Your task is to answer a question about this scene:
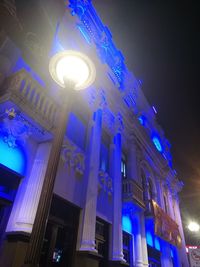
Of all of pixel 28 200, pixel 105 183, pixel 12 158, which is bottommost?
pixel 28 200

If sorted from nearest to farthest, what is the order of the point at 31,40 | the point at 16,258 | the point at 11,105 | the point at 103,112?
the point at 16,258
the point at 11,105
the point at 31,40
the point at 103,112

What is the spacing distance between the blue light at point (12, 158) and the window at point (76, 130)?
269cm

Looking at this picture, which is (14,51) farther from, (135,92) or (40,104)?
(135,92)

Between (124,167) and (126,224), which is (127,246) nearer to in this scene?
(126,224)

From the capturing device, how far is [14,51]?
297 inches

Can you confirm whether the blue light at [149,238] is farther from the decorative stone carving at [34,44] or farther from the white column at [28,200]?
the decorative stone carving at [34,44]

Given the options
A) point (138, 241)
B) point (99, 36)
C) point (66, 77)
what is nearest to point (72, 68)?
point (66, 77)

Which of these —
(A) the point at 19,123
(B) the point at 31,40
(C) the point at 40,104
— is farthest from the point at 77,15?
(A) the point at 19,123

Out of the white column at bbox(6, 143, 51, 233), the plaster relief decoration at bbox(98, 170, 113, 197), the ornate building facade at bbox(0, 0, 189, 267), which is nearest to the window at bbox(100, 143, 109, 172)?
the ornate building facade at bbox(0, 0, 189, 267)

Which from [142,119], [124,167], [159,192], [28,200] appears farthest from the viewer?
[142,119]

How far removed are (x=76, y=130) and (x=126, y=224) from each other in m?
5.62

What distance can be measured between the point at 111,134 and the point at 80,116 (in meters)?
2.64

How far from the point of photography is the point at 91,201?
27.4 feet

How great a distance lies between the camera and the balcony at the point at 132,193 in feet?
36.3
